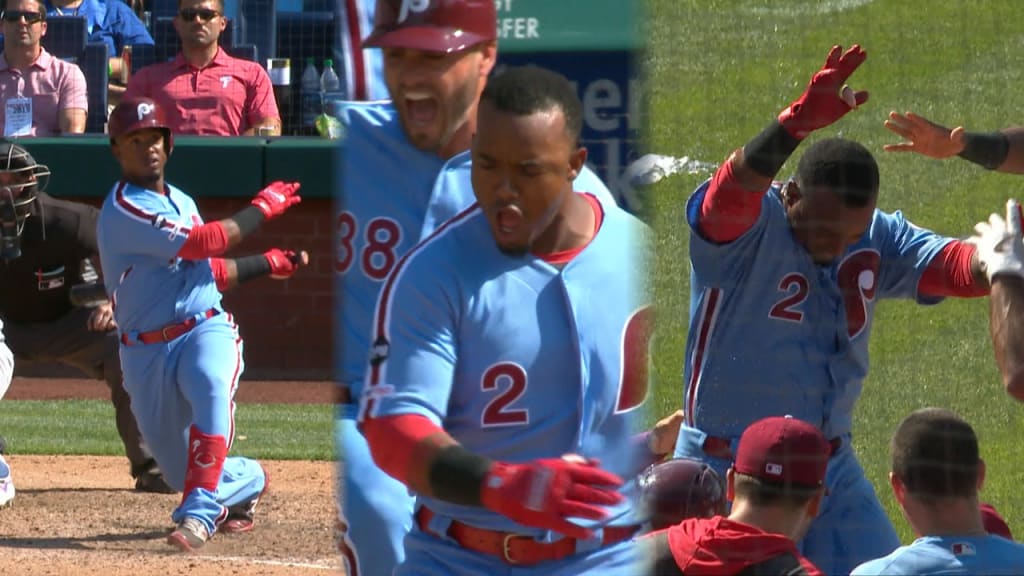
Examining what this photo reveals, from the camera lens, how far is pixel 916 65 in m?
10.2

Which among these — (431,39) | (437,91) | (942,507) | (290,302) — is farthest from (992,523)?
(290,302)

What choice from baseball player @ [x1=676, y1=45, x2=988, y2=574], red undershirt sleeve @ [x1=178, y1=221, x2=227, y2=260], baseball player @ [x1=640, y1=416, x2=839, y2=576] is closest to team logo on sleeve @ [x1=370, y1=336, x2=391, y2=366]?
baseball player @ [x1=640, y1=416, x2=839, y2=576]

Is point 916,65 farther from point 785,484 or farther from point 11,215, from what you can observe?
point 785,484

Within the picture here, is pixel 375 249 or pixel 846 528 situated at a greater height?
pixel 375 249

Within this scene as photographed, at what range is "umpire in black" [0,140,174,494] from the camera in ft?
24.7

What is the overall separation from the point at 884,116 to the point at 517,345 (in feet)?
25.1

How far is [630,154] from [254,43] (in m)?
9.98

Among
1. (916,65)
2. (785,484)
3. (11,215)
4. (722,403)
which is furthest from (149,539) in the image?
(916,65)

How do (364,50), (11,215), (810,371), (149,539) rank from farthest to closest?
1. (11,215)
2. (149,539)
3. (810,371)
4. (364,50)

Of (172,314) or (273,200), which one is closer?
(172,314)

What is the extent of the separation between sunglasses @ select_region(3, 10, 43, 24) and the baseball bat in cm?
358

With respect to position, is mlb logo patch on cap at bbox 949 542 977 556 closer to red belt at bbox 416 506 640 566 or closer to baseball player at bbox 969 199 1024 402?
baseball player at bbox 969 199 1024 402

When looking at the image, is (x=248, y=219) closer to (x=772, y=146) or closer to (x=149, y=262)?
(x=149, y=262)

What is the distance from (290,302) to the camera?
11.0 meters
